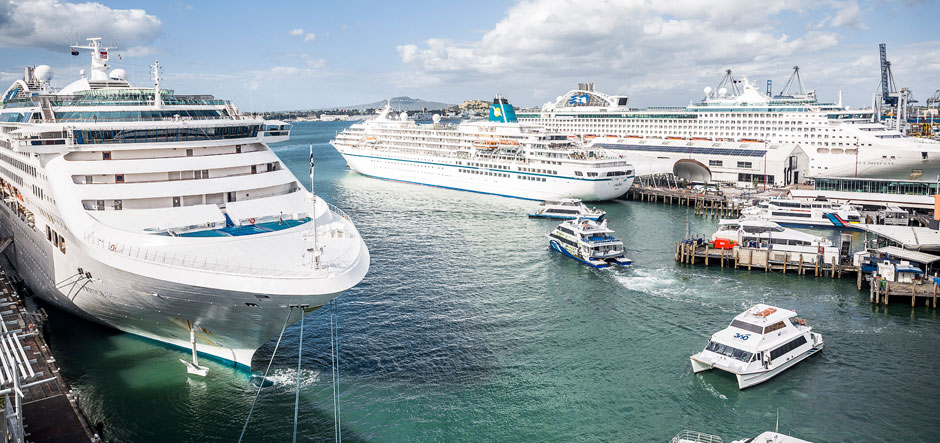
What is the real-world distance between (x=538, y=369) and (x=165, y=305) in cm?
1209

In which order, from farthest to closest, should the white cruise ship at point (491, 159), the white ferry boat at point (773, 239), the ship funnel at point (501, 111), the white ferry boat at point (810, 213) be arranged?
the ship funnel at point (501, 111), the white cruise ship at point (491, 159), the white ferry boat at point (810, 213), the white ferry boat at point (773, 239)

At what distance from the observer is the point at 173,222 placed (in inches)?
782

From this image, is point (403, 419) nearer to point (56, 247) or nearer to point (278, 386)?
point (278, 386)

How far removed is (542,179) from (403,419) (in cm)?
4494

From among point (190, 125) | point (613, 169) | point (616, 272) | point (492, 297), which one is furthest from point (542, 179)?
point (190, 125)

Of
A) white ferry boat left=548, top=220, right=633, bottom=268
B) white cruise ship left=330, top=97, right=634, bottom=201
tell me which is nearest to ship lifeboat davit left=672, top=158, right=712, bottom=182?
white cruise ship left=330, top=97, right=634, bottom=201

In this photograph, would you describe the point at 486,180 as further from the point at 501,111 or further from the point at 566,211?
the point at 566,211

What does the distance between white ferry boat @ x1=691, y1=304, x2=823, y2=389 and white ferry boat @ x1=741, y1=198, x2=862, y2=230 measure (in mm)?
24980

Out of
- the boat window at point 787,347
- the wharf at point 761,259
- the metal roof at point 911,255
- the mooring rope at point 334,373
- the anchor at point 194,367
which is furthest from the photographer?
the wharf at point 761,259

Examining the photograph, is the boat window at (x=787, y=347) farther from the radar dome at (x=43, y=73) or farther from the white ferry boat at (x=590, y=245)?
the radar dome at (x=43, y=73)

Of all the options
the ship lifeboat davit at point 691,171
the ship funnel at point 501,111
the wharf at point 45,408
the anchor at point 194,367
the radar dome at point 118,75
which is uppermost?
the ship funnel at point 501,111

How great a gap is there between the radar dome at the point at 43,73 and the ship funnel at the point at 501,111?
4910 cm

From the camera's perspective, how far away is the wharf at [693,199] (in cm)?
5338

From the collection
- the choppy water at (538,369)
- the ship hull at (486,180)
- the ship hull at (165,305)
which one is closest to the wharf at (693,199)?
the ship hull at (486,180)
